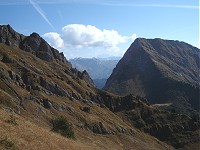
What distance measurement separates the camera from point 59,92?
183000 millimetres

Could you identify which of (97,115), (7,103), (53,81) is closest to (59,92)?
(53,81)

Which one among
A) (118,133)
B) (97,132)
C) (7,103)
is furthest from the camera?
(118,133)

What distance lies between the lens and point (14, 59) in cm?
19038

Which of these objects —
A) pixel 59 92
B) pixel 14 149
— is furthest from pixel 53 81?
pixel 14 149

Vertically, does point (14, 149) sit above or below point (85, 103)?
below

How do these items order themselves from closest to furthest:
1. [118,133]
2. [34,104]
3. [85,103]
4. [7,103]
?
[7,103], [34,104], [118,133], [85,103]

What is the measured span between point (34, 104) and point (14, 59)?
60575 mm

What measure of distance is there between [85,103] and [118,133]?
3391cm

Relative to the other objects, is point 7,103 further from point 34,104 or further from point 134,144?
point 134,144

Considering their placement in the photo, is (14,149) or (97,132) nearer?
(14,149)

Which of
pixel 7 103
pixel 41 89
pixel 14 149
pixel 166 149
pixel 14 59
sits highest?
pixel 14 59

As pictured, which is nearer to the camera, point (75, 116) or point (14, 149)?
point (14, 149)

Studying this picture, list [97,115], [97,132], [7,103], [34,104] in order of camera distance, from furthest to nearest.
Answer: [97,115] → [97,132] → [34,104] → [7,103]

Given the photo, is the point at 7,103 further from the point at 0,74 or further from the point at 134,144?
the point at 134,144
